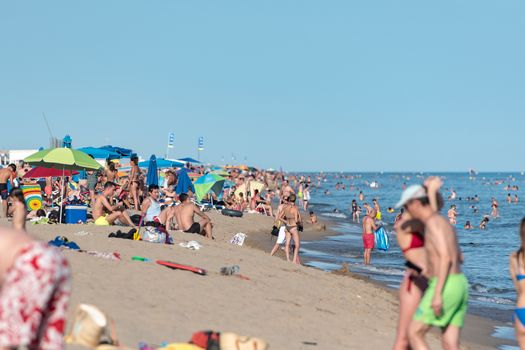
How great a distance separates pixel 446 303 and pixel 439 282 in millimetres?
182

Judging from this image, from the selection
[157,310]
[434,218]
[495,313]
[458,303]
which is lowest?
[495,313]

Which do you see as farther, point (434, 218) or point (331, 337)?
point (331, 337)

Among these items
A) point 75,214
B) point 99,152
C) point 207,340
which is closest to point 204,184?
point 99,152

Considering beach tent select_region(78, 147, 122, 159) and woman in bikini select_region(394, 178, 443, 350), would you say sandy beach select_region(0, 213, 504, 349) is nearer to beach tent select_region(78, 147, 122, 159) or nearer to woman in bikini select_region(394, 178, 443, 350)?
woman in bikini select_region(394, 178, 443, 350)

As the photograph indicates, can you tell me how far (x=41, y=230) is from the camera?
13.4 metres

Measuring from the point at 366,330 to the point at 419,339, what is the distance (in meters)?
3.32

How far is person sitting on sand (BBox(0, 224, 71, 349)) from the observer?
398 cm

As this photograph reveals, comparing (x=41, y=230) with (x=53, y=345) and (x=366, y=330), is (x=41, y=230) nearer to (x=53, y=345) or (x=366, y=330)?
(x=366, y=330)

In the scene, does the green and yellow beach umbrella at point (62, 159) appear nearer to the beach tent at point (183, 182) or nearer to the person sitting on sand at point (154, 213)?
the person sitting on sand at point (154, 213)

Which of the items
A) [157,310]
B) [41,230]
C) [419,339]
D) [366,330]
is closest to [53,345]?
[419,339]

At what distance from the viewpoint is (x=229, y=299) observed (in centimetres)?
899

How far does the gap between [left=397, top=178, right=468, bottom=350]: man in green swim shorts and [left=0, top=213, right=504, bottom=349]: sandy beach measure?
190cm

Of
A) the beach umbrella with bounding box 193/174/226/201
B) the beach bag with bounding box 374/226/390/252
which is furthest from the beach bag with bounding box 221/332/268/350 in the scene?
the beach umbrella with bounding box 193/174/226/201

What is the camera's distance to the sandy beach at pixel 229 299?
749 cm
